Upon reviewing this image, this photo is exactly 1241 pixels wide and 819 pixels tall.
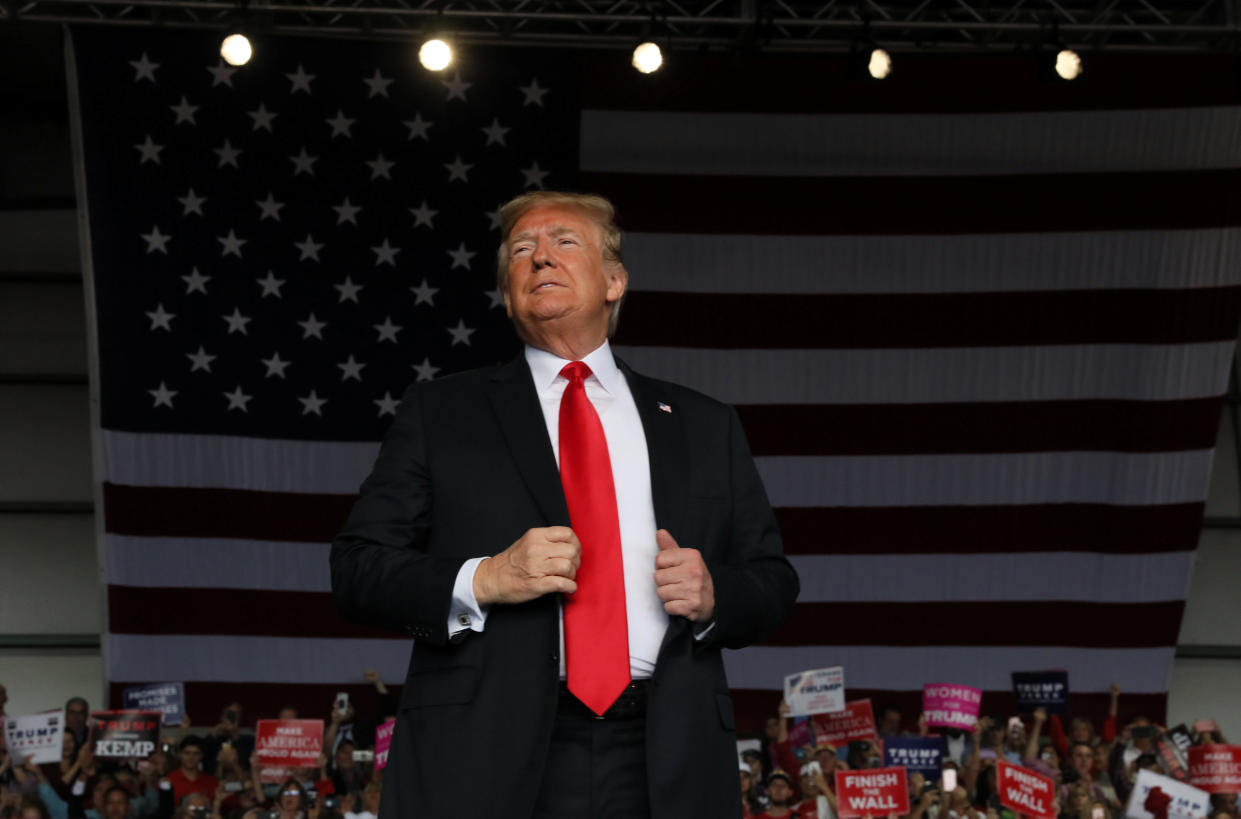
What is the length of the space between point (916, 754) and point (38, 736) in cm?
416

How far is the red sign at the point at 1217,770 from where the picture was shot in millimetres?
Result: 6988

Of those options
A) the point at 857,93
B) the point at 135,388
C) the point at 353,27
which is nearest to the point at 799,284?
the point at 857,93

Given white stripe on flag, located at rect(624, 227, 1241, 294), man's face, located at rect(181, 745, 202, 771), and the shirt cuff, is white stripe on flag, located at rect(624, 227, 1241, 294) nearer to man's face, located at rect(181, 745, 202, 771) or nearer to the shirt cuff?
man's face, located at rect(181, 745, 202, 771)

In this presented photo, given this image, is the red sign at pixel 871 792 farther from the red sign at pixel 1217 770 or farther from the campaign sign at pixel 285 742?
the campaign sign at pixel 285 742

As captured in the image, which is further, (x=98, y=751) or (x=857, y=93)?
(x=857, y=93)

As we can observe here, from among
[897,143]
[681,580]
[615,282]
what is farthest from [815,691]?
[681,580]

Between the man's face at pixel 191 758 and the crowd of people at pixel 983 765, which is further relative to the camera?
the man's face at pixel 191 758

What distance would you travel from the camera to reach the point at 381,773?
7.16 meters

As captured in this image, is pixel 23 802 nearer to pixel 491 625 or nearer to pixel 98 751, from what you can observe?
pixel 98 751

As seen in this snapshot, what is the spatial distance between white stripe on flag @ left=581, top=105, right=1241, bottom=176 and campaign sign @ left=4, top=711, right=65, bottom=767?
3.92 m

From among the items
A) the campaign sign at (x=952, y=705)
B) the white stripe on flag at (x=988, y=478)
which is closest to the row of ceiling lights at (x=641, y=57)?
the white stripe on flag at (x=988, y=478)

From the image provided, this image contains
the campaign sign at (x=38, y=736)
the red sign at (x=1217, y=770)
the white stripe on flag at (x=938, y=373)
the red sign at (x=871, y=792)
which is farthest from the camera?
the white stripe on flag at (x=938, y=373)

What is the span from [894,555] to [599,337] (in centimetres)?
699

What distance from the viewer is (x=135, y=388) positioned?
315 inches
